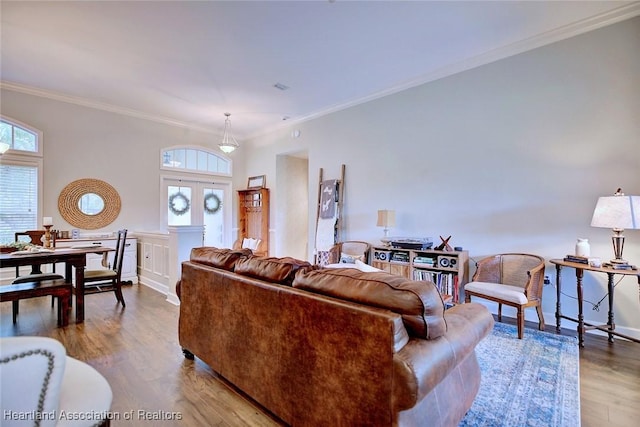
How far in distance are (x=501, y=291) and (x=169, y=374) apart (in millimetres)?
3121

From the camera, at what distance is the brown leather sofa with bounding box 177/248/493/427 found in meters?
1.23

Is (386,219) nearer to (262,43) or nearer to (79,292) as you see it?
(262,43)

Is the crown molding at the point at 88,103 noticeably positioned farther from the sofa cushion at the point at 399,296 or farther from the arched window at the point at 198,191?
the sofa cushion at the point at 399,296

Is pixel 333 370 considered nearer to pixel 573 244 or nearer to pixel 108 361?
pixel 108 361

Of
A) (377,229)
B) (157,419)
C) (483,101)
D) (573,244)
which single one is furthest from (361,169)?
(157,419)

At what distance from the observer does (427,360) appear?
120cm

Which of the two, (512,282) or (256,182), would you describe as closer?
(512,282)

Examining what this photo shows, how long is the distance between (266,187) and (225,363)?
5373mm

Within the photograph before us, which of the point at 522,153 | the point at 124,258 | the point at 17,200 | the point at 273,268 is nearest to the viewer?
the point at 273,268

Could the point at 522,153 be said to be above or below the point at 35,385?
above

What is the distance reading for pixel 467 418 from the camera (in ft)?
5.93

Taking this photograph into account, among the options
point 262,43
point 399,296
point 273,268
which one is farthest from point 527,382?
point 262,43

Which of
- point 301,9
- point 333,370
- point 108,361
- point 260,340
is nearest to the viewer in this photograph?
point 333,370

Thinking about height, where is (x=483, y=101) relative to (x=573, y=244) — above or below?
above
